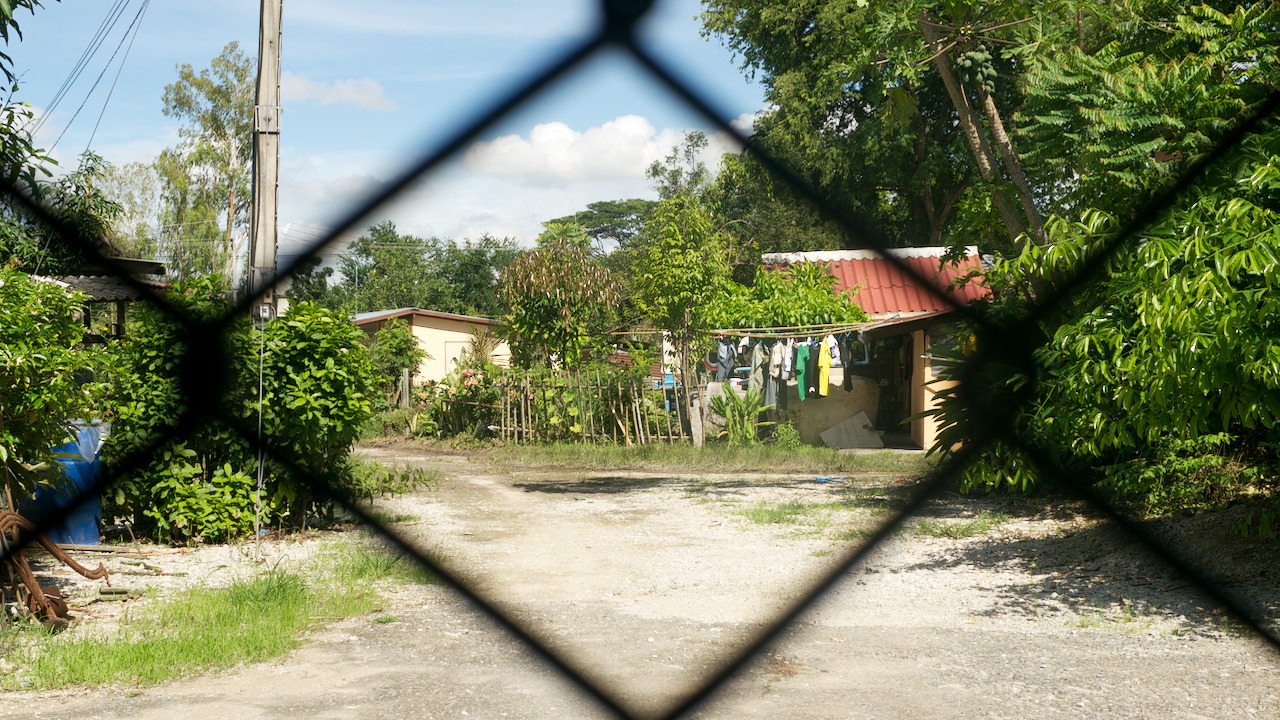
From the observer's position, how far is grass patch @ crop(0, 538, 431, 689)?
2.69 m

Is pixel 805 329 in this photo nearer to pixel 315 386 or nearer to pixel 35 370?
pixel 315 386

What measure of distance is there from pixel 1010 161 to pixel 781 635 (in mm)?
741

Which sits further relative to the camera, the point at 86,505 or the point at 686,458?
the point at 686,458

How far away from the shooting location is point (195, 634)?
2.98m

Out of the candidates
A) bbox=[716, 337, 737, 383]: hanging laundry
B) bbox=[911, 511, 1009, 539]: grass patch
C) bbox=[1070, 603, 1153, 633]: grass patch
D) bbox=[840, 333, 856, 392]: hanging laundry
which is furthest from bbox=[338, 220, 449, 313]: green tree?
bbox=[716, 337, 737, 383]: hanging laundry

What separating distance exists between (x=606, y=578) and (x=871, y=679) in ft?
4.87

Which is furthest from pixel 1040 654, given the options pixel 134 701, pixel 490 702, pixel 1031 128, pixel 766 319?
pixel 766 319

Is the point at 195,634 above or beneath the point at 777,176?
beneath

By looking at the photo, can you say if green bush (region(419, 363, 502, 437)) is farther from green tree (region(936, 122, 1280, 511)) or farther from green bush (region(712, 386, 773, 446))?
green tree (region(936, 122, 1280, 511))

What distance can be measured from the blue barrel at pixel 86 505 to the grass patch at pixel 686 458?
492cm

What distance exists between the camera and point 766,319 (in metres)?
9.67

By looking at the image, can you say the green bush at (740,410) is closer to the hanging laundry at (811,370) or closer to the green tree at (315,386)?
the hanging laundry at (811,370)

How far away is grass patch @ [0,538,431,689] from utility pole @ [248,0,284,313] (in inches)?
50.4

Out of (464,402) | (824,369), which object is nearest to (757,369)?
(824,369)
